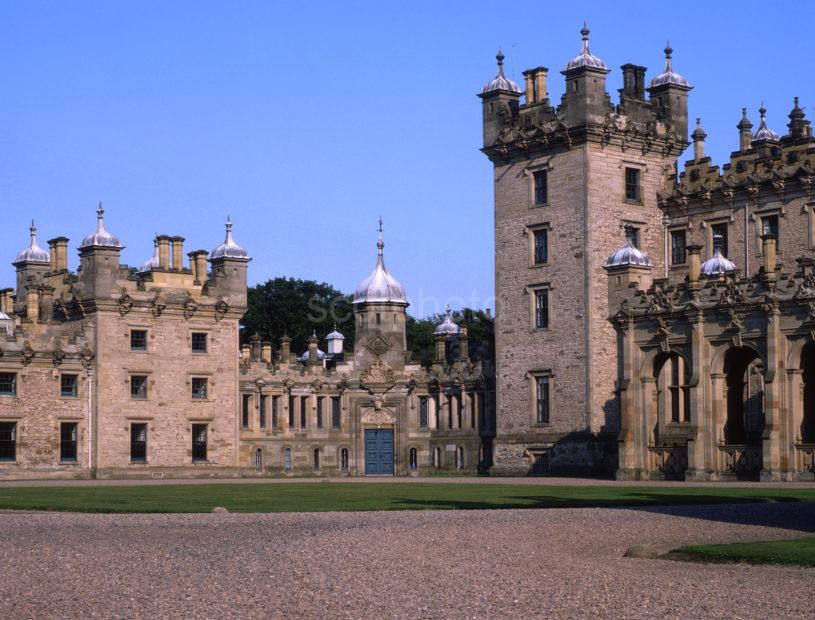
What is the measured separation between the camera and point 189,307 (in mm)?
59719

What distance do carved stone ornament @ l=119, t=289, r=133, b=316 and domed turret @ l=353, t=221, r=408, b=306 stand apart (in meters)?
10.3

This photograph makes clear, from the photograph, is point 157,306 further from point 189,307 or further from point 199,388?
point 199,388

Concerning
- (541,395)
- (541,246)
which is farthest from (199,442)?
(541,246)

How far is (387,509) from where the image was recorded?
95.4 feet

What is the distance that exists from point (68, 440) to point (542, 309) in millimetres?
18294

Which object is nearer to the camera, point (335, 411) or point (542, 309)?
point (542, 309)

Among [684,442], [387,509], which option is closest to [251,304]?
[684,442]

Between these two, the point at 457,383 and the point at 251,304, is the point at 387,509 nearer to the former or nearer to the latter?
the point at 457,383

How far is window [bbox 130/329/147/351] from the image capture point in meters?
58.8

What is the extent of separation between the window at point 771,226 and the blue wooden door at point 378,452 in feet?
61.7

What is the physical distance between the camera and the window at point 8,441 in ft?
180

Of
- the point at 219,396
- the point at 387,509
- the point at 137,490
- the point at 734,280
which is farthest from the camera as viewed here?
the point at 219,396

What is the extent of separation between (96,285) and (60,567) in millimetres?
40830

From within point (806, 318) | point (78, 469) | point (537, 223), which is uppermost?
point (537, 223)
